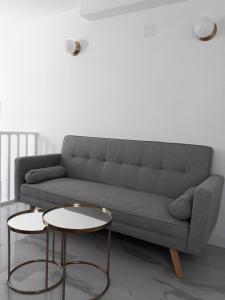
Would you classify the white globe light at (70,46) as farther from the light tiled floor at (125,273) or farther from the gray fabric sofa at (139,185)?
the light tiled floor at (125,273)

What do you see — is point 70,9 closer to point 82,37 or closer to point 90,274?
point 82,37

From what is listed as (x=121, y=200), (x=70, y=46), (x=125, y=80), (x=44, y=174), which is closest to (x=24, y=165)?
(x=44, y=174)

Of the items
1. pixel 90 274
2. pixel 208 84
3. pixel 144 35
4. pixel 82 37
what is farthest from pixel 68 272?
pixel 82 37

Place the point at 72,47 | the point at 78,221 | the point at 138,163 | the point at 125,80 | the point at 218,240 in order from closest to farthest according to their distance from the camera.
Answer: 1. the point at 78,221
2. the point at 218,240
3. the point at 138,163
4. the point at 125,80
5. the point at 72,47

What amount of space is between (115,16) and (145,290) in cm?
263

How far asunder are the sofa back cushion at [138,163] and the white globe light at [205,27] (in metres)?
0.98

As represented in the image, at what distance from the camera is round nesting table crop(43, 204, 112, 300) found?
1.50m

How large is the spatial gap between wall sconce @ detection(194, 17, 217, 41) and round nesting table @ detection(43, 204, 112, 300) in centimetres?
174

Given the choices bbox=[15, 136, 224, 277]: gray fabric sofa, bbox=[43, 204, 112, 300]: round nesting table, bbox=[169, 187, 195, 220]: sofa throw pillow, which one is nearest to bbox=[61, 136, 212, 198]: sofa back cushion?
bbox=[15, 136, 224, 277]: gray fabric sofa

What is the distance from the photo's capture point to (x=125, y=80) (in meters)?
2.87

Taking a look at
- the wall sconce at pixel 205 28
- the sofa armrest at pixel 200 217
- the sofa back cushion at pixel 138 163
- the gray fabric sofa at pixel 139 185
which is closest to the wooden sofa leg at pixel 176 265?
the gray fabric sofa at pixel 139 185

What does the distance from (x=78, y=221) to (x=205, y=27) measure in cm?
193

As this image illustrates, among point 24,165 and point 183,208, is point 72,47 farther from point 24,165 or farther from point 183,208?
point 183,208

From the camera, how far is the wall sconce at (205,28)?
229cm
